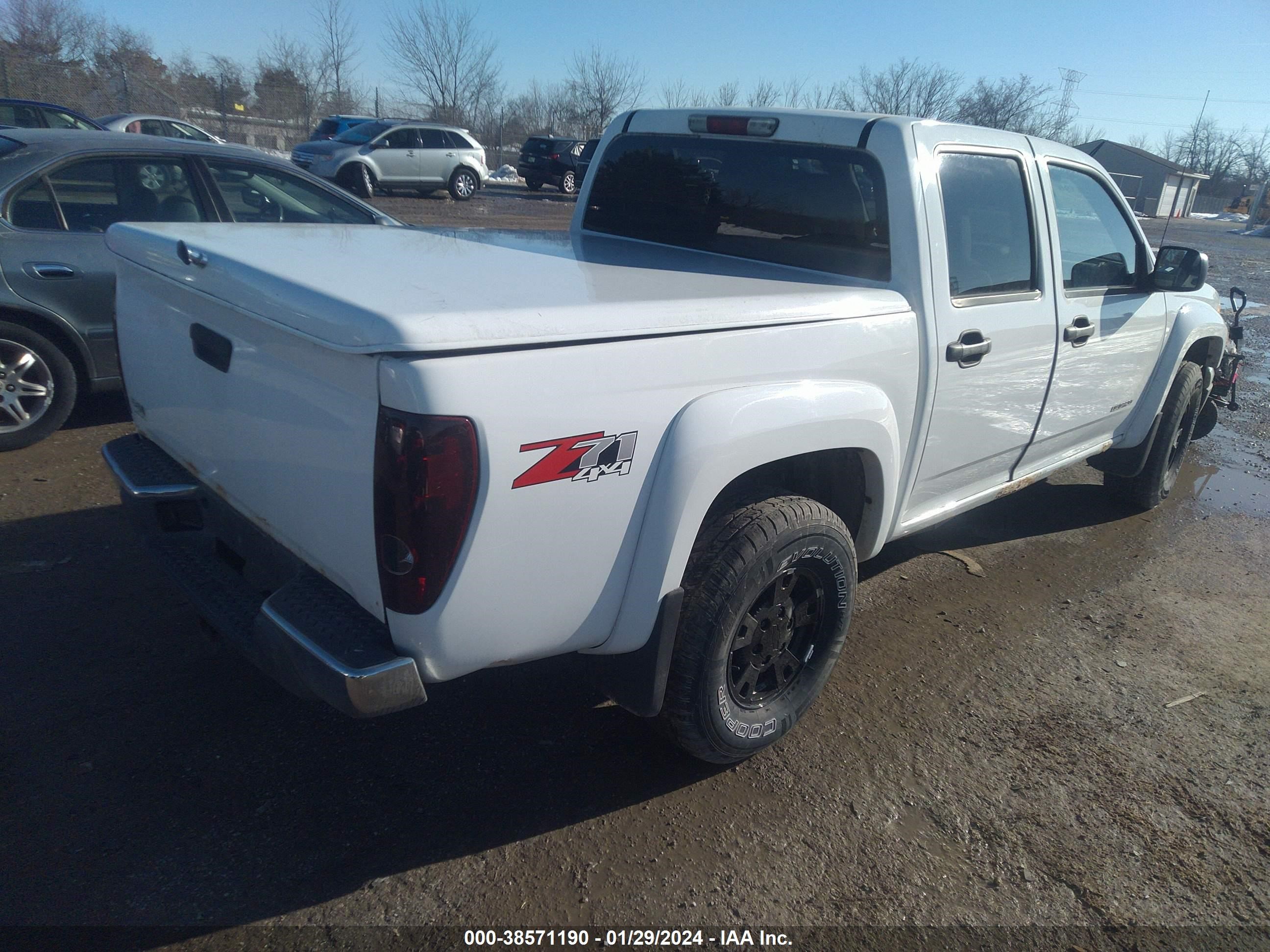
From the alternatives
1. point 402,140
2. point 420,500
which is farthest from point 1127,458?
point 402,140

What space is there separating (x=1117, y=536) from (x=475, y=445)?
4.55 m

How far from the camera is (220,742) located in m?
2.82

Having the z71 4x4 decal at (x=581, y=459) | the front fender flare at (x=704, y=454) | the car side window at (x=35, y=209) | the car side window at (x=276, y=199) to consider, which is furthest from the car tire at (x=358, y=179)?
the z71 4x4 decal at (x=581, y=459)

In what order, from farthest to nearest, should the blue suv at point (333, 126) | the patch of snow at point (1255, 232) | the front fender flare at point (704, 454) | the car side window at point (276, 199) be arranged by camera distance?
the patch of snow at point (1255, 232) → the blue suv at point (333, 126) → the car side window at point (276, 199) → the front fender flare at point (704, 454)

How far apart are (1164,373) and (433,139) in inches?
790

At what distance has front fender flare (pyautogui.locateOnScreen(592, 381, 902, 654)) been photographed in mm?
2234

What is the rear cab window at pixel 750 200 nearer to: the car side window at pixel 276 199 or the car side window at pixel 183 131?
the car side window at pixel 276 199

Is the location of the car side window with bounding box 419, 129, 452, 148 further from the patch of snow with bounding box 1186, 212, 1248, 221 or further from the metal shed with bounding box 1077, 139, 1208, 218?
the patch of snow with bounding box 1186, 212, 1248, 221

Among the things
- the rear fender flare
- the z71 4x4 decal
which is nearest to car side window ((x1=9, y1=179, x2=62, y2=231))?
the z71 4x4 decal

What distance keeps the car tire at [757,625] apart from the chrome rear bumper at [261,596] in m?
0.81

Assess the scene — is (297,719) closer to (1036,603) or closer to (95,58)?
(1036,603)

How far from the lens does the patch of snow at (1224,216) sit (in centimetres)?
6216

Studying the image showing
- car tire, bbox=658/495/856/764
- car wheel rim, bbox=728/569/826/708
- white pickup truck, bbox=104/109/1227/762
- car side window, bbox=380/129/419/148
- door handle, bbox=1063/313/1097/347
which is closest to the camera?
white pickup truck, bbox=104/109/1227/762

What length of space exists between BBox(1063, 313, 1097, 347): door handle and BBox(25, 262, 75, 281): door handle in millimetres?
5209
